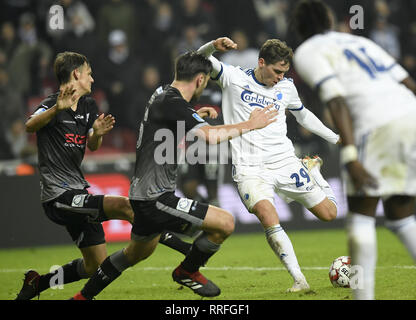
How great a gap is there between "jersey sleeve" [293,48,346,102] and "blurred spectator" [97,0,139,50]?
10644 mm

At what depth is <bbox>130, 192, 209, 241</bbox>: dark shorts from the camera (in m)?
5.99

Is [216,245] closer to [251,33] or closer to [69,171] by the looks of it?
[69,171]

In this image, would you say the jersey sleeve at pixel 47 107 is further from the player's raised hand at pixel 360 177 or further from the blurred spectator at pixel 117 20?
the blurred spectator at pixel 117 20

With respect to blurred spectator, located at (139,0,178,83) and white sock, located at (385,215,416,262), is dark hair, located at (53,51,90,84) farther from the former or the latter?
blurred spectator, located at (139,0,178,83)

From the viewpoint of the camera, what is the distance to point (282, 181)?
7.55 m

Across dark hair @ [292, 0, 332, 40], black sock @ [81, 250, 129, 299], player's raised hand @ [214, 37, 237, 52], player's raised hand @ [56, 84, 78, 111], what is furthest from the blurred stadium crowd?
dark hair @ [292, 0, 332, 40]

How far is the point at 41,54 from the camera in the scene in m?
15.3

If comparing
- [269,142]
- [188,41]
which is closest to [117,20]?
[188,41]

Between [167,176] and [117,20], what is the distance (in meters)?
9.78

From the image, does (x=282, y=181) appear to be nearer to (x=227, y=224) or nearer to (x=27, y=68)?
(x=227, y=224)

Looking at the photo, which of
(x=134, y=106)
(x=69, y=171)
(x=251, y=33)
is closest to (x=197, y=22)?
(x=251, y=33)

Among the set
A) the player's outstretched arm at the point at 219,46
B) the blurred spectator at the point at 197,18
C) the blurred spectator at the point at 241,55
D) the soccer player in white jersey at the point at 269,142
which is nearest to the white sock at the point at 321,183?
the soccer player in white jersey at the point at 269,142

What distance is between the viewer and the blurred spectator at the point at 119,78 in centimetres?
1418
